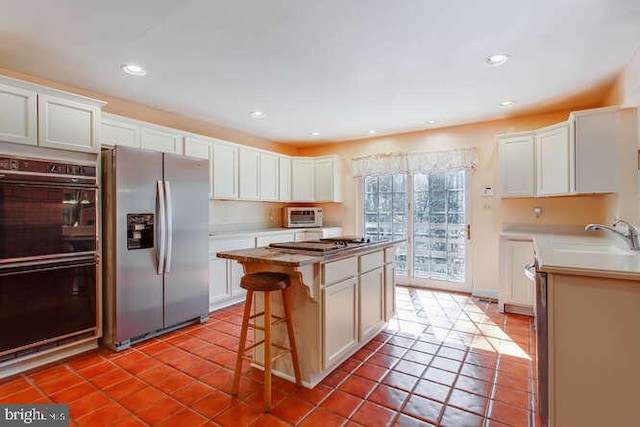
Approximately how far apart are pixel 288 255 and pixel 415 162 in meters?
3.29

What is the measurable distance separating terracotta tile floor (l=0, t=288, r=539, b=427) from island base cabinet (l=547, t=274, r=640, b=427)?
18.7 inches

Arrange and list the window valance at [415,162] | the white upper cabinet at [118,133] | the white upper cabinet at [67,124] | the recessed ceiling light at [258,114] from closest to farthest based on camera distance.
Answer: the white upper cabinet at [67,124] < the white upper cabinet at [118,133] < the recessed ceiling light at [258,114] < the window valance at [415,162]

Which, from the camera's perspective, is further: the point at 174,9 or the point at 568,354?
the point at 174,9

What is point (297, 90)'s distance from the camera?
3236 millimetres

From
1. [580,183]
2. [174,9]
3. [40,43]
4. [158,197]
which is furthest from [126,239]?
[580,183]

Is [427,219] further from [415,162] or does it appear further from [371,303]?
[371,303]

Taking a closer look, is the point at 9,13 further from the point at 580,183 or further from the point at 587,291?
the point at 580,183

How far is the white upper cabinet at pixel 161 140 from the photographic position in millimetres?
3457

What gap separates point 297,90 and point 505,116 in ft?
8.95

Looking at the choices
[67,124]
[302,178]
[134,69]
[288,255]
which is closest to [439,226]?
[302,178]

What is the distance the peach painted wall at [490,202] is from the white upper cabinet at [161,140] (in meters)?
3.11

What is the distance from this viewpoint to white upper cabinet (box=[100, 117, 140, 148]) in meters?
3.12

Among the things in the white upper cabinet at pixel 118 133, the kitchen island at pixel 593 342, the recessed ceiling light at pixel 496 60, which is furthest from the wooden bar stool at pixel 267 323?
the recessed ceiling light at pixel 496 60

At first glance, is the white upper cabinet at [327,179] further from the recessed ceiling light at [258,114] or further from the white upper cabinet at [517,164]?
the white upper cabinet at [517,164]
